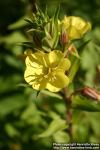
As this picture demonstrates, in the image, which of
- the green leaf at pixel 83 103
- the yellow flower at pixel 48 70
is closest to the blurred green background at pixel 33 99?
the green leaf at pixel 83 103

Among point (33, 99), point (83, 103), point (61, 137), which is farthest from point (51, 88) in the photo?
point (33, 99)

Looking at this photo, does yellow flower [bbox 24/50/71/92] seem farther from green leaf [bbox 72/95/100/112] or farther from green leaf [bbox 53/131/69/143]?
green leaf [bbox 53/131/69/143]

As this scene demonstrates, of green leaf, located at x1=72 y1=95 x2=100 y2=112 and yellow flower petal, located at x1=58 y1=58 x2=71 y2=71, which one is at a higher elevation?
yellow flower petal, located at x1=58 y1=58 x2=71 y2=71

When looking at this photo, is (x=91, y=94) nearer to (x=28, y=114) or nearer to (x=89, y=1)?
(x=28, y=114)

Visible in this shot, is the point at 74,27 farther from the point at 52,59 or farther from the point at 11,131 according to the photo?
the point at 11,131

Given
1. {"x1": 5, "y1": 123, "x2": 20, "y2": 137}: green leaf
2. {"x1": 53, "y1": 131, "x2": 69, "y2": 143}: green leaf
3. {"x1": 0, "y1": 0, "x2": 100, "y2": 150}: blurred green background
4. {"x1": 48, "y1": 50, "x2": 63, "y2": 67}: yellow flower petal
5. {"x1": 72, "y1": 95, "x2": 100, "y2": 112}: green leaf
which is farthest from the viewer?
{"x1": 5, "y1": 123, "x2": 20, "y2": 137}: green leaf

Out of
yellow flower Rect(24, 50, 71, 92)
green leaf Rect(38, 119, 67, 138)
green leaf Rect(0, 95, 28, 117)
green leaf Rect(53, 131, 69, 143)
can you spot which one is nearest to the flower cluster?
yellow flower Rect(24, 50, 71, 92)

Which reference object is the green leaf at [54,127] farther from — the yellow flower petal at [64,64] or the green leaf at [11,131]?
the green leaf at [11,131]

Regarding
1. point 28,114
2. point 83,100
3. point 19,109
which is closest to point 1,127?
point 19,109
